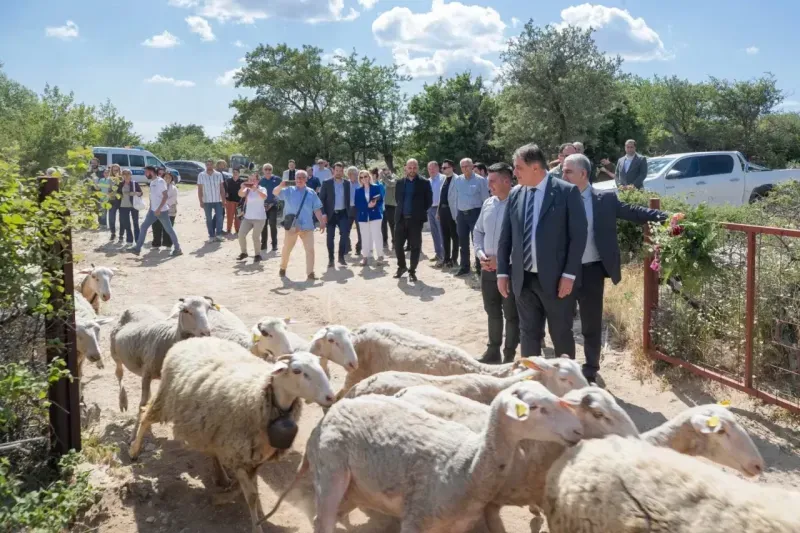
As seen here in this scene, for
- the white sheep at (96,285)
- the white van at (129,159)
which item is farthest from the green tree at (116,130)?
the white sheep at (96,285)

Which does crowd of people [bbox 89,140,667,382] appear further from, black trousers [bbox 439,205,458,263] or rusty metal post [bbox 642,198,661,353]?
rusty metal post [bbox 642,198,661,353]

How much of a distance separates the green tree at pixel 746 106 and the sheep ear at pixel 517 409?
35.4 meters

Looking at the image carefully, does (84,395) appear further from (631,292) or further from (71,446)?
(631,292)

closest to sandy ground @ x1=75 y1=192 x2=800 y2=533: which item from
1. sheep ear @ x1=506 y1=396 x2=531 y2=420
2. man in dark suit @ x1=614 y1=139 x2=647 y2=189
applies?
sheep ear @ x1=506 y1=396 x2=531 y2=420

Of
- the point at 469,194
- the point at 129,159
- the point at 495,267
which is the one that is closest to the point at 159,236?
the point at 469,194

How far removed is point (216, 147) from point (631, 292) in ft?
223

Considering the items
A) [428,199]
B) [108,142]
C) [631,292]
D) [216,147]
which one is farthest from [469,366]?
[216,147]

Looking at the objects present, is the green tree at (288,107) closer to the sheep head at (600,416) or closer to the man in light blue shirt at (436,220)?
the man in light blue shirt at (436,220)

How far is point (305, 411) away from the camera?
Result: 6508 mm

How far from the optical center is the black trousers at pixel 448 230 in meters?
12.9

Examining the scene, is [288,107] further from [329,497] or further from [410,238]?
[329,497]

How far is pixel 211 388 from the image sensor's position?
5.02 m

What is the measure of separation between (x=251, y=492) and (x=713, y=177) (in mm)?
14875

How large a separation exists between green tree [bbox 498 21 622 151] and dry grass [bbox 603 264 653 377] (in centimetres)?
1662
